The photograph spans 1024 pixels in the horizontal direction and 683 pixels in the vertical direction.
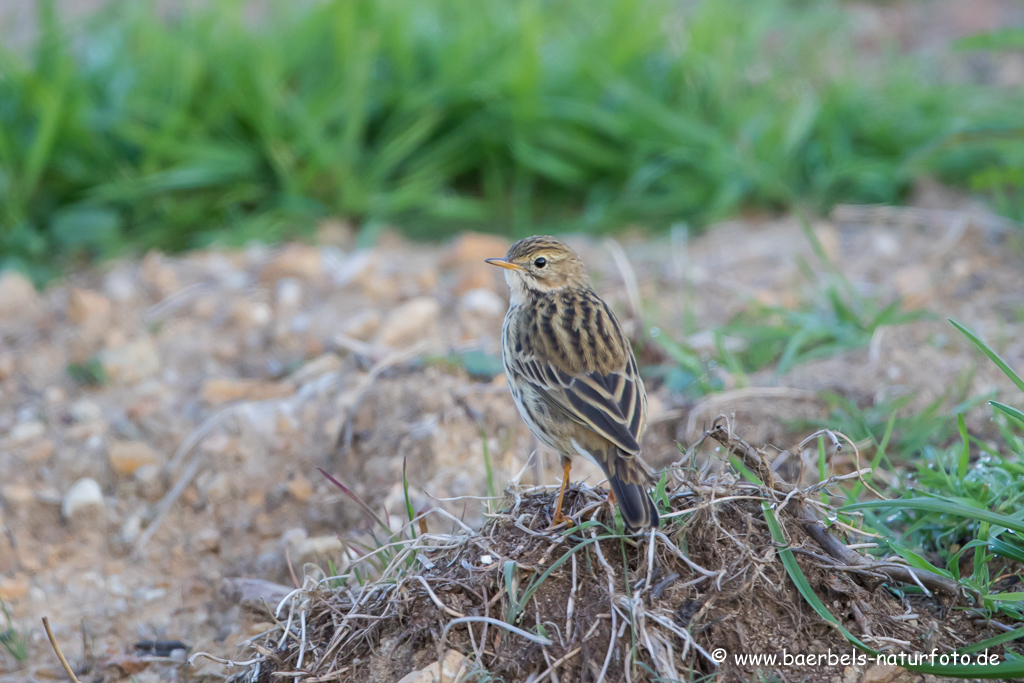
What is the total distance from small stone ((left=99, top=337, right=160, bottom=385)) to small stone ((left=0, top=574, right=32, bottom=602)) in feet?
4.63

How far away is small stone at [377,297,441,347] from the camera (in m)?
4.89

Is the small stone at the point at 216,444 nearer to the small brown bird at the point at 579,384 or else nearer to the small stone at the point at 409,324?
the small stone at the point at 409,324

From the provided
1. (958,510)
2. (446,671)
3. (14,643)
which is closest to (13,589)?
(14,643)

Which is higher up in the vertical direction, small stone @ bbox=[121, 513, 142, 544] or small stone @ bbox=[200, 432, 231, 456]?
small stone @ bbox=[200, 432, 231, 456]

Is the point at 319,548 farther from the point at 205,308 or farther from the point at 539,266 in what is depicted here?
the point at 205,308

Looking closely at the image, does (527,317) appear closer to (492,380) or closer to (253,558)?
(492,380)

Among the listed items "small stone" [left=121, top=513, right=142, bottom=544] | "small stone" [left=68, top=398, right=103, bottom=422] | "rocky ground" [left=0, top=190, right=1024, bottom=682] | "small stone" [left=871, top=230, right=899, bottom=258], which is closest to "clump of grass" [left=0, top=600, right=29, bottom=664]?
"rocky ground" [left=0, top=190, right=1024, bottom=682]

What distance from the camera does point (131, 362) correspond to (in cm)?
490

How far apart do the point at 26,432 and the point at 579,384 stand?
2.76 m

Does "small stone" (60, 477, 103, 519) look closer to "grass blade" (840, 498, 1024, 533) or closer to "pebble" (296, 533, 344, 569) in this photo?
"pebble" (296, 533, 344, 569)

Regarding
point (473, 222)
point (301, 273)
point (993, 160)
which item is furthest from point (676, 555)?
point (993, 160)

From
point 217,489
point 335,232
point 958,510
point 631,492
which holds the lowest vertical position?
point 217,489

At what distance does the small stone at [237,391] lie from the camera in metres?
4.63

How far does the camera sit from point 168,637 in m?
3.37
